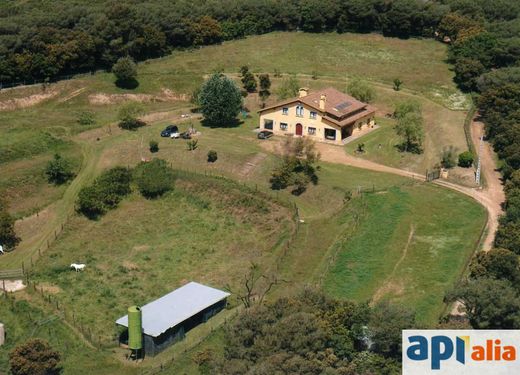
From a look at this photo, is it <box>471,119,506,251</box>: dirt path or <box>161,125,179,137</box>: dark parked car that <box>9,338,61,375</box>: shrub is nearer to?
<box>471,119,506,251</box>: dirt path

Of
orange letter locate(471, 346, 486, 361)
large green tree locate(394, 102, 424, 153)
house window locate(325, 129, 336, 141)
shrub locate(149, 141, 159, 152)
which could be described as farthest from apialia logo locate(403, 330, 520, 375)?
house window locate(325, 129, 336, 141)

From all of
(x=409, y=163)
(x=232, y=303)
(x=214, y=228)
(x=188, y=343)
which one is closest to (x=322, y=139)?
(x=409, y=163)

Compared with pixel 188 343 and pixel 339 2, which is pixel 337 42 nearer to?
pixel 339 2

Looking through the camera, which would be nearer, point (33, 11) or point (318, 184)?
point (318, 184)

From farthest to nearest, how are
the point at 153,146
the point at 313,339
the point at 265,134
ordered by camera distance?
1. the point at 265,134
2. the point at 153,146
3. the point at 313,339

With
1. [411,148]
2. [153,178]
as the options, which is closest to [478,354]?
[153,178]

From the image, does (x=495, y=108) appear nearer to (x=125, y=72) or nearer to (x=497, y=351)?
(x=125, y=72)

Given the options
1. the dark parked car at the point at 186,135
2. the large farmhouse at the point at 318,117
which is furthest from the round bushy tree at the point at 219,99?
the dark parked car at the point at 186,135
